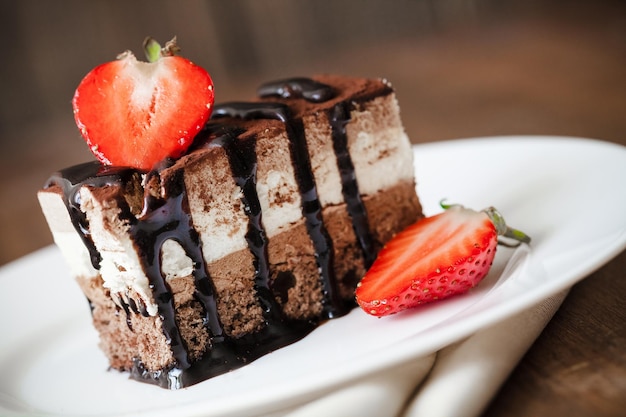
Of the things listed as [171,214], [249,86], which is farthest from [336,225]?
[249,86]

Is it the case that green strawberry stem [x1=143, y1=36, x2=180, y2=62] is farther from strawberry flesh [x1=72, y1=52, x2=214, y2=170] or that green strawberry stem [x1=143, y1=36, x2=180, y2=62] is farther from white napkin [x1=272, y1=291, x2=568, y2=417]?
white napkin [x1=272, y1=291, x2=568, y2=417]

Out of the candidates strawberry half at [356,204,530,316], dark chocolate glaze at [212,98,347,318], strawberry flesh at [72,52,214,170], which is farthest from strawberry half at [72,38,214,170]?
strawberry half at [356,204,530,316]

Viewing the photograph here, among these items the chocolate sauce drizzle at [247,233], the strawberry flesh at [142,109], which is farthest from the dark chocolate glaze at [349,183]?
the strawberry flesh at [142,109]

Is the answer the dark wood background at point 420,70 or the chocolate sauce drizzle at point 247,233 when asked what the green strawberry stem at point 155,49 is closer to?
the chocolate sauce drizzle at point 247,233

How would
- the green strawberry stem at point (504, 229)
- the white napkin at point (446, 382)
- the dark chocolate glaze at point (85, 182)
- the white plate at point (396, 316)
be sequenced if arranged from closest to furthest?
the white napkin at point (446, 382) < the white plate at point (396, 316) < the dark chocolate glaze at point (85, 182) < the green strawberry stem at point (504, 229)

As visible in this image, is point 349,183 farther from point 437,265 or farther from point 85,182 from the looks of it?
point 85,182

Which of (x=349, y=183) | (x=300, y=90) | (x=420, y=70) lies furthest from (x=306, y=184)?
(x=420, y=70)
